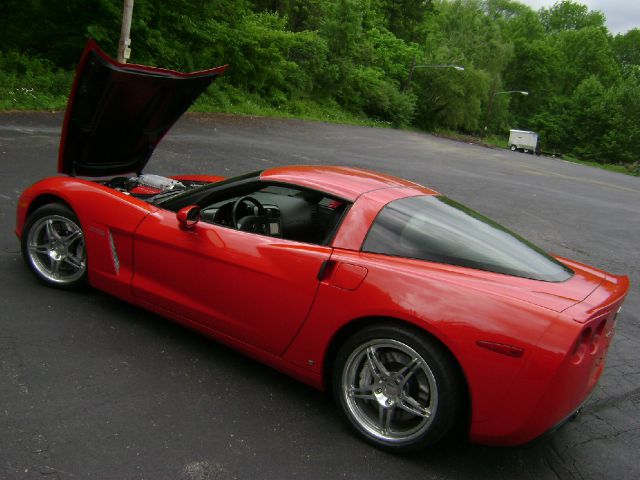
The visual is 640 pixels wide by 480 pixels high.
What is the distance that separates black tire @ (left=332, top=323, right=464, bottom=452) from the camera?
260cm

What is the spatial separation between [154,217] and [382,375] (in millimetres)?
1835

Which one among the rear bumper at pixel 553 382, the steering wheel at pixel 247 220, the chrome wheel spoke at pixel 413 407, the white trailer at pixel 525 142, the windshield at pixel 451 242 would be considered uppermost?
the windshield at pixel 451 242

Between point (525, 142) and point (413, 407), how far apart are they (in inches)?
2379

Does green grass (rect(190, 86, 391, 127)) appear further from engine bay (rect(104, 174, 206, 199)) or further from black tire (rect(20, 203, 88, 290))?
black tire (rect(20, 203, 88, 290))

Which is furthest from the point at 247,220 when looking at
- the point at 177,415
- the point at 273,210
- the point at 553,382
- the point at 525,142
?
the point at 525,142

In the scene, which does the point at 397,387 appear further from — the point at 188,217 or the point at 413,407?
the point at 188,217

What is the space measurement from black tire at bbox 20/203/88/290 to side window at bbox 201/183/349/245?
43.1 inches

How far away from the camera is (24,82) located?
55.9ft

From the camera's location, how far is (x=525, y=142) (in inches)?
2303

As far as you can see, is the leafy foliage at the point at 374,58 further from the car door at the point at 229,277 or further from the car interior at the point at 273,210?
the car interior at the point at 273,210

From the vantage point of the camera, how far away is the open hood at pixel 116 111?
13.4 ft

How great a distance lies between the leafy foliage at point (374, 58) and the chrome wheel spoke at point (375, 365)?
14.7 metres

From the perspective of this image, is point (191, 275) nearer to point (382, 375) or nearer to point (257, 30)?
point (382, 375)

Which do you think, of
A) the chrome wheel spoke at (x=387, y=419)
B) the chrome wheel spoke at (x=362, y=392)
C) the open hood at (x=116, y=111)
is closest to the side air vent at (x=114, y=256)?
the open hood at (x=116, y=111)
